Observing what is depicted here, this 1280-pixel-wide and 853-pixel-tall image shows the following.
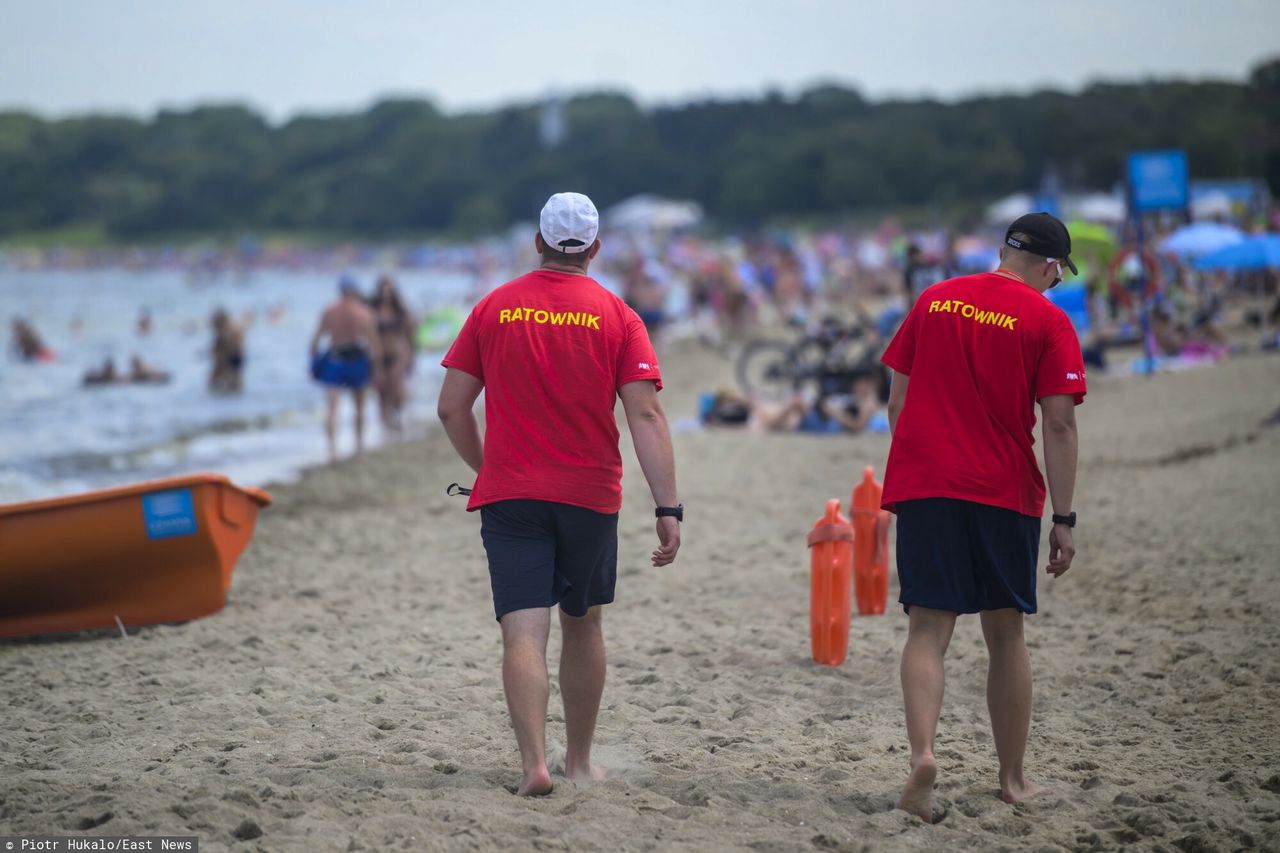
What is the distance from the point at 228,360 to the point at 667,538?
19.3m

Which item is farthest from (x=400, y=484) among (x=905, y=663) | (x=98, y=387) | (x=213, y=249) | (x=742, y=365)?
(x=213, y=249)

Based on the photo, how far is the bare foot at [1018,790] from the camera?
352cm

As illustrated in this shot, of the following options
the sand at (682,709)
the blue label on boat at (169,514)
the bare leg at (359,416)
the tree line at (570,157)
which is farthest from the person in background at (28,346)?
the tree line at (570,157)

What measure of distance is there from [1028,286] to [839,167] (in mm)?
84018

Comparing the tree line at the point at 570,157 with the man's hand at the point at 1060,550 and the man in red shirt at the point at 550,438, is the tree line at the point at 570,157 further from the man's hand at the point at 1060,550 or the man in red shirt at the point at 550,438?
the man in red shirt at the point at 550,438

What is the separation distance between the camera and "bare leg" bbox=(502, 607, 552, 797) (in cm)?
338

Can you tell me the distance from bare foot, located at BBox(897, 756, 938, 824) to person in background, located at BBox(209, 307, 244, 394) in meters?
19.3

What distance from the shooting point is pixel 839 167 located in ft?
277

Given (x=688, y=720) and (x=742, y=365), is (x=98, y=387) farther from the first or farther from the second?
(x=688, y=720)

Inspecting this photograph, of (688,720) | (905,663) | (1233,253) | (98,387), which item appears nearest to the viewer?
(905,663)

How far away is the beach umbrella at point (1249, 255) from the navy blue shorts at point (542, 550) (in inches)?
526

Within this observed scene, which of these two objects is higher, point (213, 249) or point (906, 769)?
point (213, 249)

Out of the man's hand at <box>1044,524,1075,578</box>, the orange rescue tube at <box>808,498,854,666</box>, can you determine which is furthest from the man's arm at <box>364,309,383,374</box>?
the man's hand at <box>1044,524,1075,578</box>

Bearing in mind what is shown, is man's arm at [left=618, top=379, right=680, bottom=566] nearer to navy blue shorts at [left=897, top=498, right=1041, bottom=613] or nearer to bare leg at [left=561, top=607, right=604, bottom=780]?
bare leg at [left=561, top=607, right=604, bottom=780]
